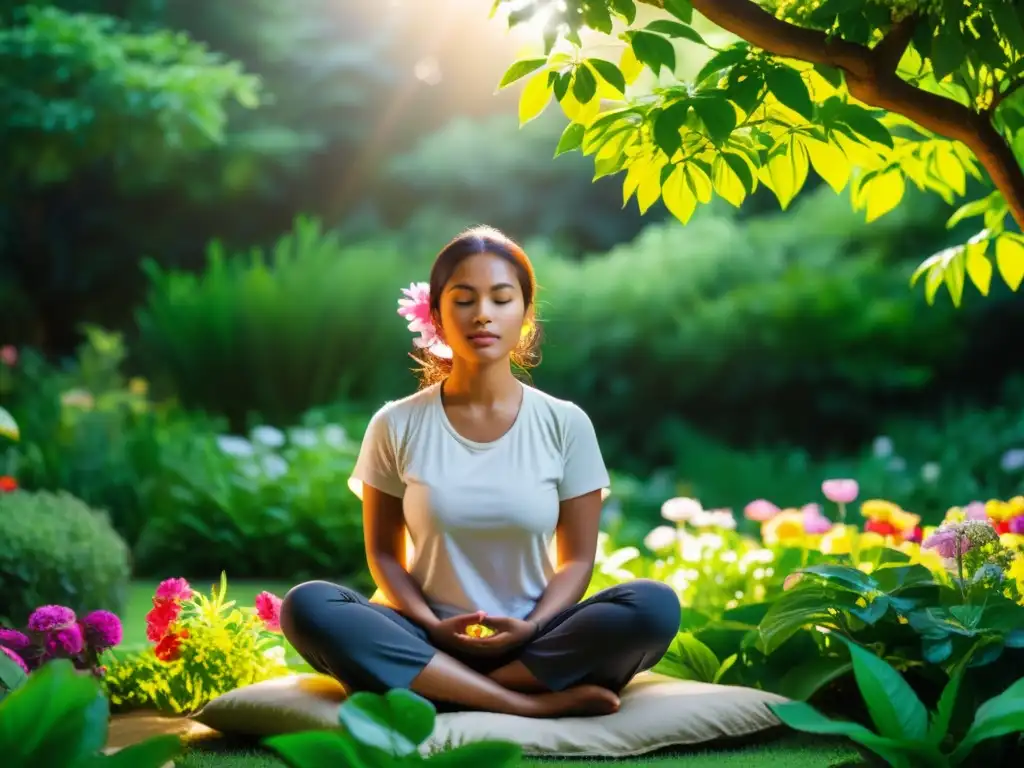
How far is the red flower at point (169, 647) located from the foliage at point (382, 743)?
4.94 feet

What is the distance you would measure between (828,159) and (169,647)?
1.90 m

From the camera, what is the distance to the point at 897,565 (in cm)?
319

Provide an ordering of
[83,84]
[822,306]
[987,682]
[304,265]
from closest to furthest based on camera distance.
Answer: [987,682] → [822,306] → [304,265] → [83,84]

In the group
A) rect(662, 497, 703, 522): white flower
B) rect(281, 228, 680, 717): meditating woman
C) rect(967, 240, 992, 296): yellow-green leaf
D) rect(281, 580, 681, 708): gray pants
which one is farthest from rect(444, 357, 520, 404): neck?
rect(662, 497, 703, 522): white flower

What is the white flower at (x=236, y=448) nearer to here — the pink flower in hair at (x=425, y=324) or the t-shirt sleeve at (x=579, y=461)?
the pink flower in hair at (x=425, y=324)

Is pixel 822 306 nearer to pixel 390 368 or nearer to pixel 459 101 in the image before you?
pixel 390 368

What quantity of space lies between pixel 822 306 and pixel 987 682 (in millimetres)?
5360

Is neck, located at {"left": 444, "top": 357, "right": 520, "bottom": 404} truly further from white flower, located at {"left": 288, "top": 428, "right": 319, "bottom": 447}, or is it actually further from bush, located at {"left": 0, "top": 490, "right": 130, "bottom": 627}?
white flower, located at {"left": 288, "top": 428, "right": 319, "bottom": 447}

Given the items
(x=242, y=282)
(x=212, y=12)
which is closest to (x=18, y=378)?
(x=242, y=282)

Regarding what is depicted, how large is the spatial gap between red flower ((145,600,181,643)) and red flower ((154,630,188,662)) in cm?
2

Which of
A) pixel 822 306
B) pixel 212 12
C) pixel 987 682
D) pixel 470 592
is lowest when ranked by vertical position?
pixel 987 682

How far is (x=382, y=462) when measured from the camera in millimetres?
2914

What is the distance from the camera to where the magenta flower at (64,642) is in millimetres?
3113

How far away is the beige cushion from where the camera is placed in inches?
103
